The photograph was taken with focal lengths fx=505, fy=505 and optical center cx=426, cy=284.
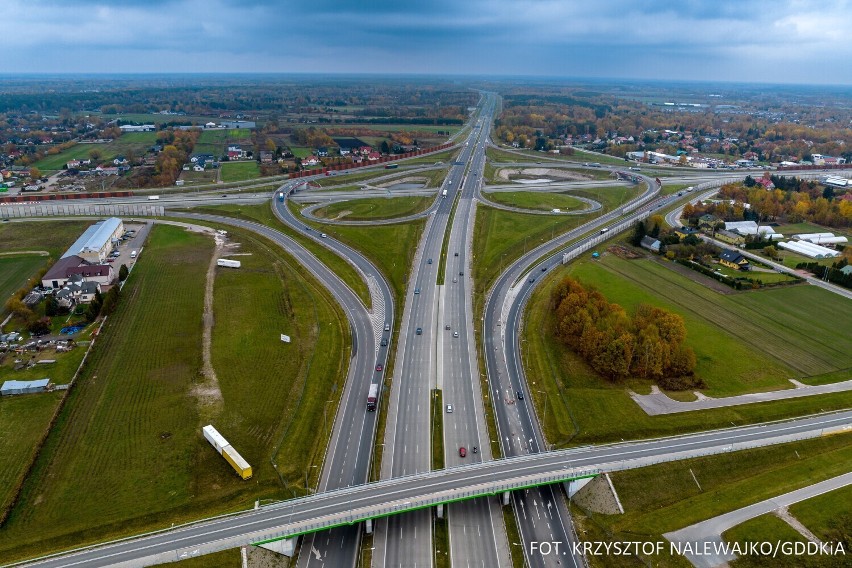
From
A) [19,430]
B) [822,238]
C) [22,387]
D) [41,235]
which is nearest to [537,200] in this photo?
[822,238]

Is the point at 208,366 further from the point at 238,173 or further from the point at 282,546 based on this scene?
the point at 238,173

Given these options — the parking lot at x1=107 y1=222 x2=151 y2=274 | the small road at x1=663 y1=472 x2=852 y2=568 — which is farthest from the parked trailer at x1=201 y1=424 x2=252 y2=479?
the parking lot at x1=107 y1=222 x2=151 y2=274

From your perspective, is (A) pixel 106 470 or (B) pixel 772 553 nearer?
(B) pixel 772 553

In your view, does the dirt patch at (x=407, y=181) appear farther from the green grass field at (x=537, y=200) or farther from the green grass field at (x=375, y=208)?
the green grass field at (x=537, y=200)

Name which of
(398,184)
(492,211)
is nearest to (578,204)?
(492,211)

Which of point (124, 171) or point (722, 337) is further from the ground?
point (124, 171)

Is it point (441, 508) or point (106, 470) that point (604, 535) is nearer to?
point (441, 508)

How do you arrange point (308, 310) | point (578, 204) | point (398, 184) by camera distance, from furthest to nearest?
1. point (398, 184)
2. point (578, 204)
3. point (308, 310)

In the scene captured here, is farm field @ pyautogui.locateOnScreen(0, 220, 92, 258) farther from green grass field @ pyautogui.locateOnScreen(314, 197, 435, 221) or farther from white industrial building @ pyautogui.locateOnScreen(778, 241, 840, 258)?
white industrial building @ pyautogui.locateOnScreen(778, 241, 840, 258)
